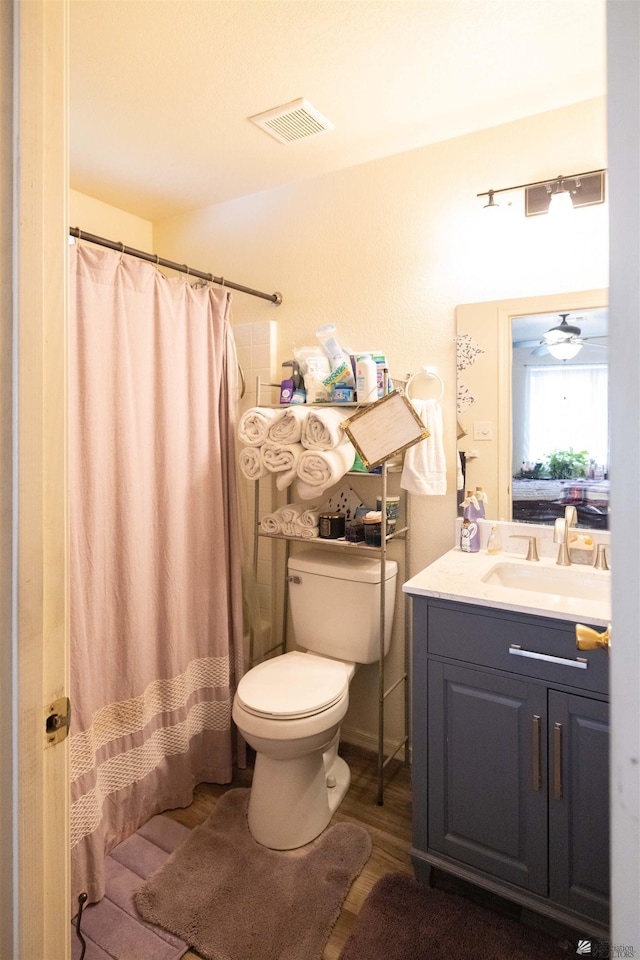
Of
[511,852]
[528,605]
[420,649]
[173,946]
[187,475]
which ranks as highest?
[187,475]

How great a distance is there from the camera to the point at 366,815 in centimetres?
192

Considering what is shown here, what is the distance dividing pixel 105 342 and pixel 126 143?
0.90 m

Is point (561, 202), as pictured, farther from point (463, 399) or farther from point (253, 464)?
point (253, 464)

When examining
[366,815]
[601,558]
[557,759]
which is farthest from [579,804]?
[366,815]

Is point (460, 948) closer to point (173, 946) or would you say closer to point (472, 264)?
point (173, 946)

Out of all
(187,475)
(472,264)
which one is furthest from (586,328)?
(187,475)

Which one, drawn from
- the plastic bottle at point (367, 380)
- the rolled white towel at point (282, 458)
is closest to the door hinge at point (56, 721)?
the rolled white towel at point (282, 458)

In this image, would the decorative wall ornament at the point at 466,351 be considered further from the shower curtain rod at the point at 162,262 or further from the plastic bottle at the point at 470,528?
the shower curtain rod at the point at 162,262

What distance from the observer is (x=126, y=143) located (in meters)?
2.04

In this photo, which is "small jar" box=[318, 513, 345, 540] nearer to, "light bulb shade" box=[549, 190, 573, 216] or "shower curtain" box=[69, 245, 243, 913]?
"shower curtain" box=[69, 245, 243, 913]

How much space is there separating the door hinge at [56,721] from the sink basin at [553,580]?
1272mm

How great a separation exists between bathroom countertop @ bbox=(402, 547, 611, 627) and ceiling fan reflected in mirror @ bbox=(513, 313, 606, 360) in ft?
2.34

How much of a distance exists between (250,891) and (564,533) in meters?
1.47

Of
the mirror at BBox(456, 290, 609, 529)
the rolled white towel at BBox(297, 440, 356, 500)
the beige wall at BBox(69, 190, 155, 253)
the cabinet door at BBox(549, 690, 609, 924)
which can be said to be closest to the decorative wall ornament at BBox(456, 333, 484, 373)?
the mirror at BBox(456, 290, 609, 529)
